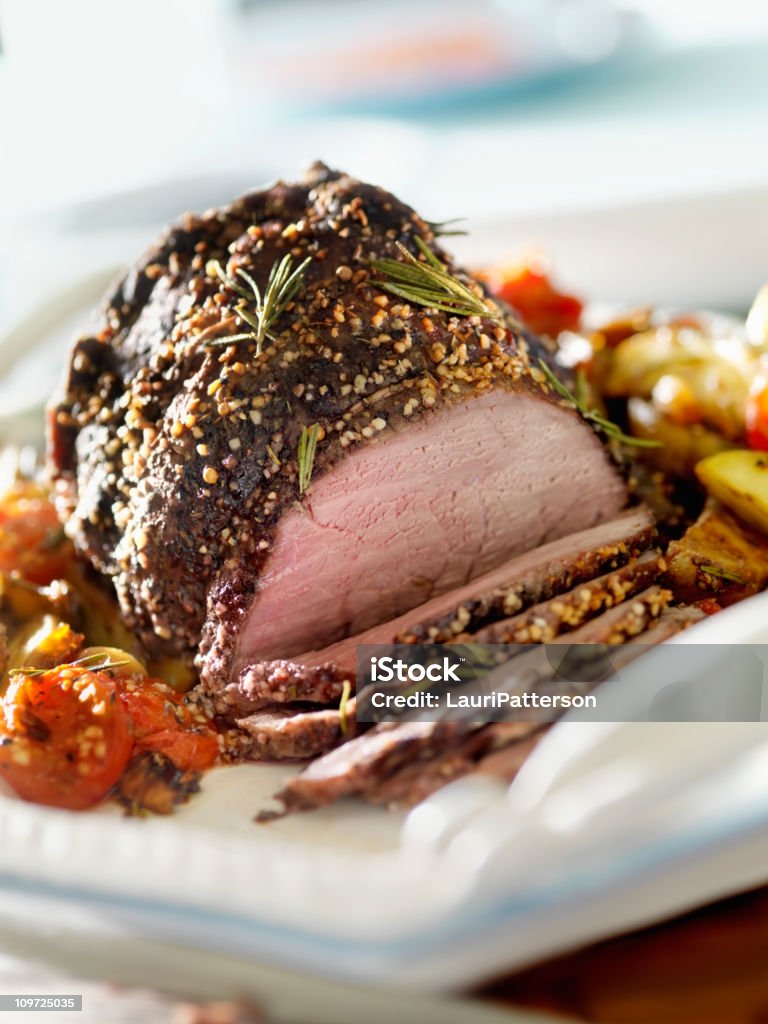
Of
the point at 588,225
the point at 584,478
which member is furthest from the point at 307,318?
the point at 588,225

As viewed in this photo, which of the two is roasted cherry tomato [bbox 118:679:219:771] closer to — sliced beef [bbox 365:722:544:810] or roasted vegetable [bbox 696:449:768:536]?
sliced beef [bbox 365:722:544:810]

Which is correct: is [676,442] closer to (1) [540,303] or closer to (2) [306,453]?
(1) [540,303]

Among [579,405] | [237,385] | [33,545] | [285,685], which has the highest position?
[237,385]

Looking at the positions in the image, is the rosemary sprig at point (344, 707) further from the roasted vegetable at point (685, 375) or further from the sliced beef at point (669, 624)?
the roasted vegetable at point (685, 375)

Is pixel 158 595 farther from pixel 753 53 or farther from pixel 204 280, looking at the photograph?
pixel 753 53

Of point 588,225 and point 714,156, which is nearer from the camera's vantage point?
point 588,225

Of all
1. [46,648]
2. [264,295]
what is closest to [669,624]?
[264,295]

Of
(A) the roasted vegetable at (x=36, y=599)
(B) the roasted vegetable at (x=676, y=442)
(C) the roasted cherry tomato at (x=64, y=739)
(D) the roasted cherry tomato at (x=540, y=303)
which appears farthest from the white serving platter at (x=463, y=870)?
(D) the roasted cherry tomato at (x=540, y=303)
